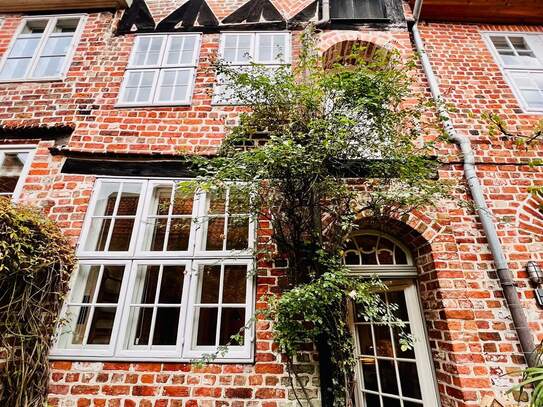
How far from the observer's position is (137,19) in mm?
5105

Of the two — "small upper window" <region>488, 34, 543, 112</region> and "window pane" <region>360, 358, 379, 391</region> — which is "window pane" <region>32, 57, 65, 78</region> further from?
"small upper window" <region>488, 34, 543, 112</region>

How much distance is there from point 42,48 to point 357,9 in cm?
558

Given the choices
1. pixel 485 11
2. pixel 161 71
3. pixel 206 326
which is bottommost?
pixel 206 326

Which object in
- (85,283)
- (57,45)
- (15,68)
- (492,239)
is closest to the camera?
(492,239)

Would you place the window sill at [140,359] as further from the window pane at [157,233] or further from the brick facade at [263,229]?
the window pane at [157,233]

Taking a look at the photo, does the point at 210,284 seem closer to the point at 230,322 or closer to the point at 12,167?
the point at 230,322

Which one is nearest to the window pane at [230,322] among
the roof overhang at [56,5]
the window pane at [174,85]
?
the window pane at [174,85]

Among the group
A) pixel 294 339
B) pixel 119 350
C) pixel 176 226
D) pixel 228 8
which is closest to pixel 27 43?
pixel 228 8

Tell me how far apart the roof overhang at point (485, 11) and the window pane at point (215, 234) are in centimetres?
500

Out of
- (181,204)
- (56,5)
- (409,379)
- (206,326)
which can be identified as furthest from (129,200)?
(56,5)

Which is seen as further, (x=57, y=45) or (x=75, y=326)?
(x=57, y=45)

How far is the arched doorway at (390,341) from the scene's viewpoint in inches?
121

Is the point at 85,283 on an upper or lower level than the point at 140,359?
upper

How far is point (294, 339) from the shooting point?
2.41 meters
